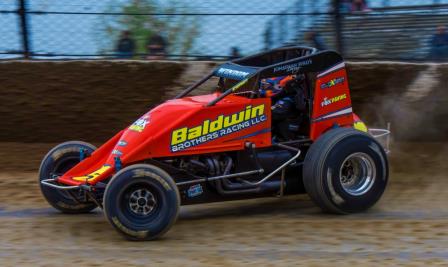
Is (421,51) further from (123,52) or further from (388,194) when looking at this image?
(123,52)

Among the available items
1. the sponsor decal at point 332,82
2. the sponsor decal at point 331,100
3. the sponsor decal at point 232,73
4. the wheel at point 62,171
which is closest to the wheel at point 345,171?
the sponsor decal at point 331,100

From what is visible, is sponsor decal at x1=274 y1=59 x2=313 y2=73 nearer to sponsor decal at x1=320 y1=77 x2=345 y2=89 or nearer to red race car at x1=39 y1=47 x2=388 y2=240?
red race car at x1=39 y1=47 x2=388 y2=240

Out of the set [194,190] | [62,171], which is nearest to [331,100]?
[194,190]

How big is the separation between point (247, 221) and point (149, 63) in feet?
11.0

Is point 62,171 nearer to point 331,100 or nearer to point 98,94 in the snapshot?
point 98,94

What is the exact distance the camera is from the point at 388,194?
7652mm

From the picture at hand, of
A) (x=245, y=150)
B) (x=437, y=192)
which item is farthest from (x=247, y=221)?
(x=437, y=192)

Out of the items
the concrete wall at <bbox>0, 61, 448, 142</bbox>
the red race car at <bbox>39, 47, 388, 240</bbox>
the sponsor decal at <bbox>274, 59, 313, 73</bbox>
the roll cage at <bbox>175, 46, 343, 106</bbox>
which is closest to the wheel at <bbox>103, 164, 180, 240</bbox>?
the red race car at <bbox>39, 47, 388, 240</bbox>

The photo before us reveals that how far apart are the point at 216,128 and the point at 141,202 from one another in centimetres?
96

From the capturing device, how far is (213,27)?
9.82 metres

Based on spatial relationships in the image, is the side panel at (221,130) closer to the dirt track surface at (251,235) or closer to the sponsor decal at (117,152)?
the sponsor decal at (117,152)

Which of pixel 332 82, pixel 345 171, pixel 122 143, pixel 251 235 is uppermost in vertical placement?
pixel 332 82

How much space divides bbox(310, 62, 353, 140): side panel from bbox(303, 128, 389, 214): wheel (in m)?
0.20

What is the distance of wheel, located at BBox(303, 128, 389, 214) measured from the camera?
662 cm
